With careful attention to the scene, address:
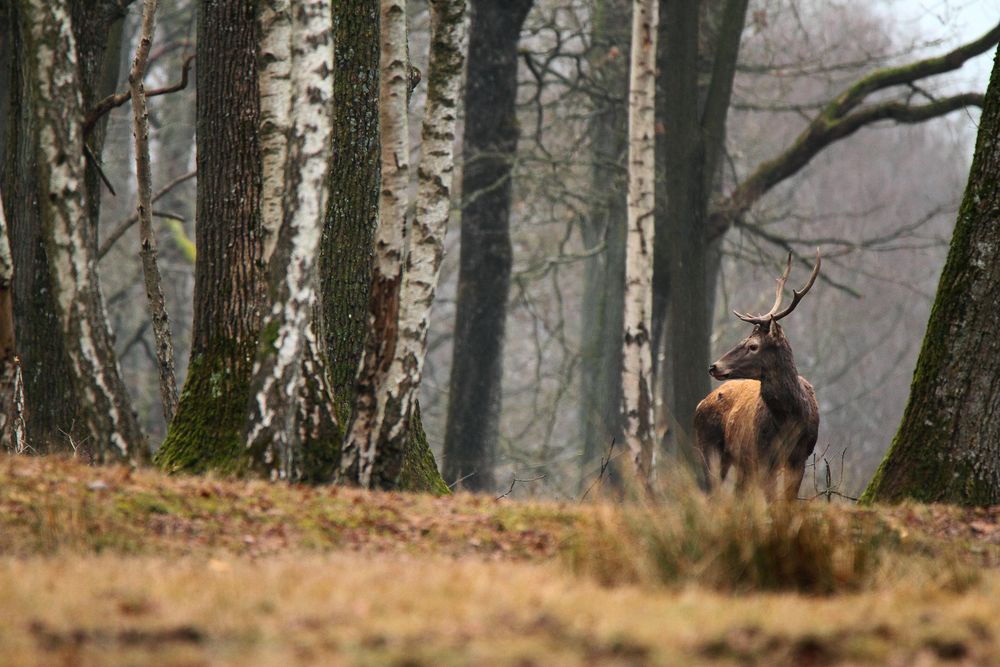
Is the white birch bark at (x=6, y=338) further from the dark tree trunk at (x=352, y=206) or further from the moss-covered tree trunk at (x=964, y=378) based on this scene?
the moss-covered tree trunk at (x=964, y=378)

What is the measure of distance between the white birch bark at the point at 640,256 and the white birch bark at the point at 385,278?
472 cm

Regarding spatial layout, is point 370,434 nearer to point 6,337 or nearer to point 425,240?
point 425,240

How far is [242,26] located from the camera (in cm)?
1031

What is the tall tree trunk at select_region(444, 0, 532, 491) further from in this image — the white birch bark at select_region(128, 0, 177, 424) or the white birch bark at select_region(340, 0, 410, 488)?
the white birch bark at select_region(340, 0, 410, 488)

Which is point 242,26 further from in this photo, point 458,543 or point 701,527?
point 701,527

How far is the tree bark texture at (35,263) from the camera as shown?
1239cm

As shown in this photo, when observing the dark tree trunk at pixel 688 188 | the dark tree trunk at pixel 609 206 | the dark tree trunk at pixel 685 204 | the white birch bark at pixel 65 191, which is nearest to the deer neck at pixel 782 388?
the white birch bark at pixel 65 191

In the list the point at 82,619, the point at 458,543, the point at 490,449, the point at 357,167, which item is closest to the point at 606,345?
the point at 490,449

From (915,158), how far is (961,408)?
4686 cm

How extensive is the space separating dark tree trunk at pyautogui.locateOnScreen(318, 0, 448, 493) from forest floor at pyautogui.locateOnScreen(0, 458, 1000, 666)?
2300 mm

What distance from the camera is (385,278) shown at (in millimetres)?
8945

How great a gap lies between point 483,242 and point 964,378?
34.7 feet

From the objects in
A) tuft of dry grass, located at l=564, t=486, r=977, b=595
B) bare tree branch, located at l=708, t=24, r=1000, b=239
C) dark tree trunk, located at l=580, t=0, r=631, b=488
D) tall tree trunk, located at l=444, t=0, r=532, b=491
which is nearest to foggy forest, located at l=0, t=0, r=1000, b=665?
tuft of dry grass, located at l=564, t=486, r=977, b=595

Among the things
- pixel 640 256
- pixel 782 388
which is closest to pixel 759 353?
pixel 782 388
